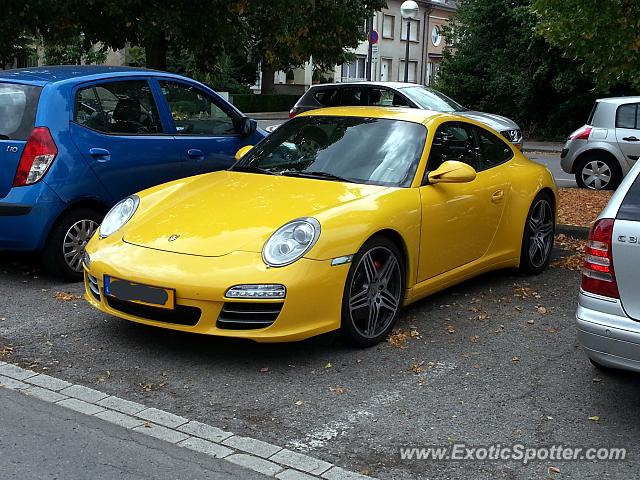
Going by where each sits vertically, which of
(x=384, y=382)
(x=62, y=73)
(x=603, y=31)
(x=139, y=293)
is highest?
(x=603, y=31)

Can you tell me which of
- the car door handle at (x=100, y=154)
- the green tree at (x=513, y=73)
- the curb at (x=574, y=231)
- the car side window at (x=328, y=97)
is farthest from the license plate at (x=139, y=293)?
the green tree at (x=513, y=73)

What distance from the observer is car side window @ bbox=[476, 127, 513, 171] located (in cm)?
682

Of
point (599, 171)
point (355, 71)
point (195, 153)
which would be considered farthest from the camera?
point (355, 71)

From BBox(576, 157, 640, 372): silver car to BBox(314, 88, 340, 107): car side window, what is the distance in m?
10.8

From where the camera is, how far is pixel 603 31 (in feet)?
33.1

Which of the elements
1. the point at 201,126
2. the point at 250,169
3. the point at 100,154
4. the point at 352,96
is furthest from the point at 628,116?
the point at 100,154

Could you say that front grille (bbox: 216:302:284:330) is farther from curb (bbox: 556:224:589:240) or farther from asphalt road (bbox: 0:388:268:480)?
curb (bbox: 556:224:589:240)

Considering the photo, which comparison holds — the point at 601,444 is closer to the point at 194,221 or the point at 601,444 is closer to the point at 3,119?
the point at 194,221

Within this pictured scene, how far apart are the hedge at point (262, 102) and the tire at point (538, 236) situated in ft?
108

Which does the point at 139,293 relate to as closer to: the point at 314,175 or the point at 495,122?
the point at 314,175

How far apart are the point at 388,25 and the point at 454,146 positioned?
52085 mm

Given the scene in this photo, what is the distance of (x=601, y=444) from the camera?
4035 millimetres

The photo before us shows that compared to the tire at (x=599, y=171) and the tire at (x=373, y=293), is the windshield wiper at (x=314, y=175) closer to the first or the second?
the tire at (x=373, y=293)

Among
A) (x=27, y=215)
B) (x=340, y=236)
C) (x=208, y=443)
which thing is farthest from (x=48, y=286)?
(x=208, y=443)
